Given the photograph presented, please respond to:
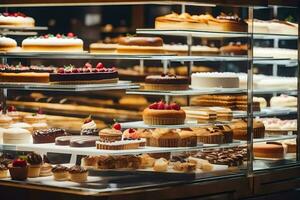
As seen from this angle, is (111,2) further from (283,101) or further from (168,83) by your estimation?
(283,101)

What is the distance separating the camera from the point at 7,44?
779 cm

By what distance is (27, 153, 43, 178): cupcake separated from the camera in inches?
283

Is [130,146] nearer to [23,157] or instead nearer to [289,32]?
[23,157]

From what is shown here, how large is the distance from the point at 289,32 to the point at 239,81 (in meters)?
1.03

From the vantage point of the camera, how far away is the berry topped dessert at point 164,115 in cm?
752

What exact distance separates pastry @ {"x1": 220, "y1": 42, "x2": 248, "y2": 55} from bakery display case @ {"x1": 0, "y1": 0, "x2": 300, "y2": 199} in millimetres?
13

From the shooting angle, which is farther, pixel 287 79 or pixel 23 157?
pixel 287 79

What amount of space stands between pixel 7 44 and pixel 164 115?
1.61 meters

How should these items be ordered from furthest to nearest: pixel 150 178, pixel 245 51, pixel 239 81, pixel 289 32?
pixel 289 32 < pixel 239 81 < pixel 245 51 < pixel 150 178

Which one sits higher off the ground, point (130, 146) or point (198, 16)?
point (198, 16)

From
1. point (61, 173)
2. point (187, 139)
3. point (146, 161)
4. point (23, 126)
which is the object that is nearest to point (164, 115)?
point (187, 139)

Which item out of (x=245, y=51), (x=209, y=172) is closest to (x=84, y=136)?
(x=209, y=172)

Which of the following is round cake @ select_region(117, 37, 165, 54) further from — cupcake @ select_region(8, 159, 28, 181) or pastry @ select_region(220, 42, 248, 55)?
cupcake @ select_region(8, 159, 28, 181)

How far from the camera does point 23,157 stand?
7281mm
